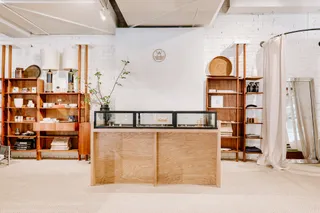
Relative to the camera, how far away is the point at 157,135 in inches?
161

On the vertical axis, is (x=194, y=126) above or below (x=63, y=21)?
below

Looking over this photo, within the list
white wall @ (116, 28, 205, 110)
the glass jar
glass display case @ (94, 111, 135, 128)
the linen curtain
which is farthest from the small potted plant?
the linen curtain

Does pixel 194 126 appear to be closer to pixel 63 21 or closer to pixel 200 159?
pixel 200 159

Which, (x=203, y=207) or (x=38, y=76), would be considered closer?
(x=203, y=207)

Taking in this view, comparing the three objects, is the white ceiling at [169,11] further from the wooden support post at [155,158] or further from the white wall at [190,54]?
the wooden support post at [155,158]

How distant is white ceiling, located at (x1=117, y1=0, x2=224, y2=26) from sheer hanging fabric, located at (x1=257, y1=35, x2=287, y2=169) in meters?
1.56

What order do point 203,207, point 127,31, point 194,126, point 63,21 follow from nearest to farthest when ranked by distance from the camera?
point 203,207 < point 194,126 < point 63,21 < point 127,31

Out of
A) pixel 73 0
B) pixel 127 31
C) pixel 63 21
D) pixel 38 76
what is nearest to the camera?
pixel 73 0

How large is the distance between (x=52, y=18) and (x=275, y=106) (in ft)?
16.9

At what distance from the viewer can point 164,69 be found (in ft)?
19.3

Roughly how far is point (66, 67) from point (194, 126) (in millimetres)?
3838

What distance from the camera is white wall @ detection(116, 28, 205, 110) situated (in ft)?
19.2

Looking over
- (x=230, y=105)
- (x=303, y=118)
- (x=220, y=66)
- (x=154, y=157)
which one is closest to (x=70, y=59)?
(x=154, y=157)

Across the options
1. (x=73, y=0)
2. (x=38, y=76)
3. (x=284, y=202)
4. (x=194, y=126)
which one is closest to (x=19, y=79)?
(x=38, y=76)
